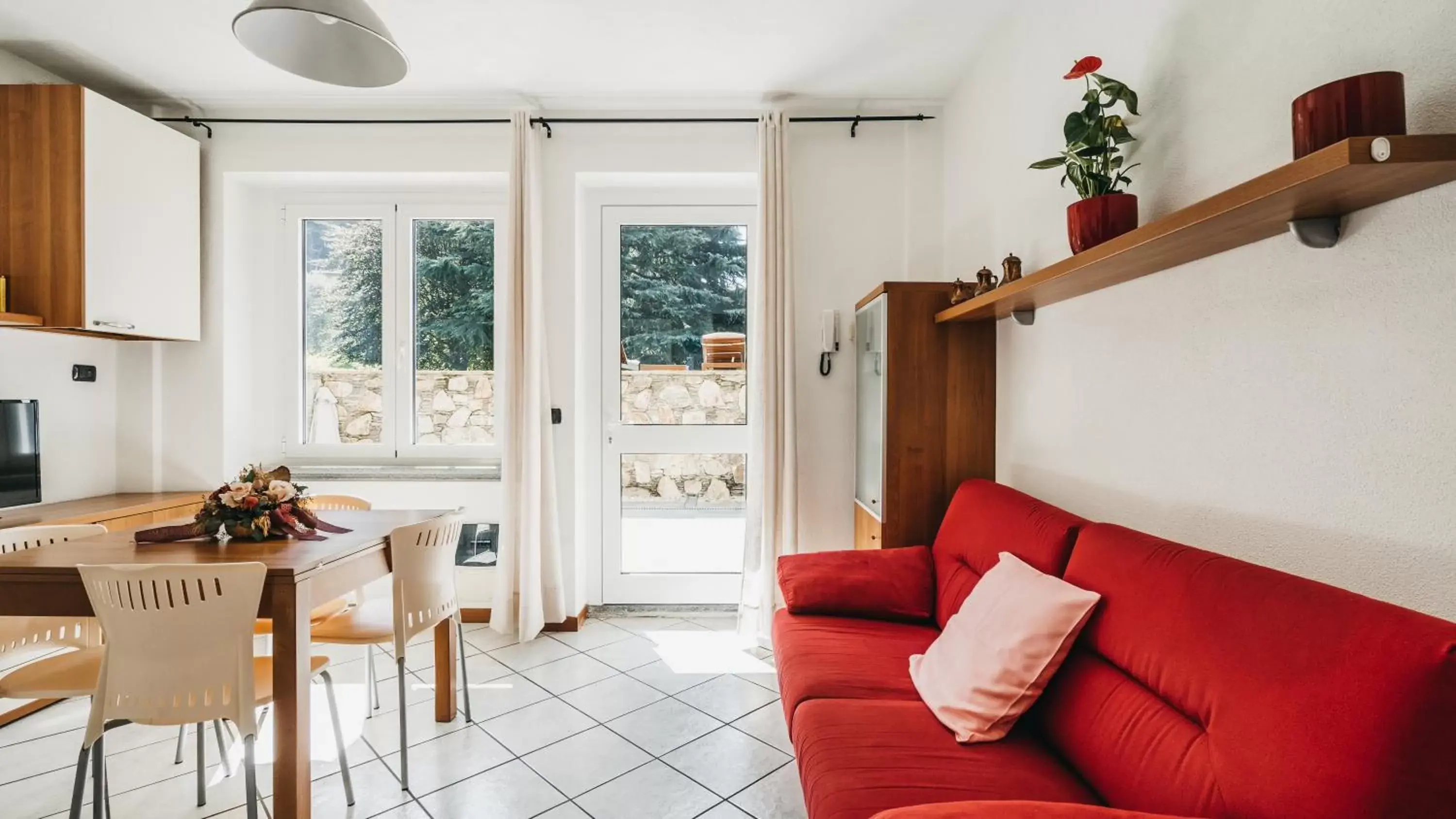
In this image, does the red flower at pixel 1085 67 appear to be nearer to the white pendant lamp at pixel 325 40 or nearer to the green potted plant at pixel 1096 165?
the green potted plant at pixel 1096 165

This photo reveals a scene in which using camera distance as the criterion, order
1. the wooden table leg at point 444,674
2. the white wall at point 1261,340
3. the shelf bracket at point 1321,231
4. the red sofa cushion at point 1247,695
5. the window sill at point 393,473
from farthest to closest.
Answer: the window sill at point 393,473, the wooden table leg at point 444,674, the shelf bracket at point 1321,231, the white wall at point 1261,340, the red sofa cushion at point 1247,695

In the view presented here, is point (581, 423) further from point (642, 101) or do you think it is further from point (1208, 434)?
point (1208, 434)

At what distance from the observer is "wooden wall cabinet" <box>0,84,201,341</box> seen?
2691mm

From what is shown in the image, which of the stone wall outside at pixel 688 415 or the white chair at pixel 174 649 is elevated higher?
the stone wall outside at pixel 688 415

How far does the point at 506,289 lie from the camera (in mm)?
3184

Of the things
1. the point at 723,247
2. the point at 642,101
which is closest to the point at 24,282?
the point at 642,101

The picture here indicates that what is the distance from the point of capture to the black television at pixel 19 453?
2.63m

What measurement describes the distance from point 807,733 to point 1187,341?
1.32m

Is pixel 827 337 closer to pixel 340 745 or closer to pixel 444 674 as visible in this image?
pixel 444 674

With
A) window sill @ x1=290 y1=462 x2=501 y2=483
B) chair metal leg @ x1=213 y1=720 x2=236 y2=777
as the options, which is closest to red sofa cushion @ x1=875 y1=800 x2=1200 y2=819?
chair metal leg @ x1=213 y1=720 x2=236 y2=777

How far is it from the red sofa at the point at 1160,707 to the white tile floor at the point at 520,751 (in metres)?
0.49

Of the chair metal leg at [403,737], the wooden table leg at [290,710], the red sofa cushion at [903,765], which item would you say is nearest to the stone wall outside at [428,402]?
the chair metal leg at [403,737]

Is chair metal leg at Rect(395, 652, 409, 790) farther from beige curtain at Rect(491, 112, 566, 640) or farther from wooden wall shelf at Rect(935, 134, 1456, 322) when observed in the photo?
wooden wall shelf at Rect(935, 134, 1456, 322)

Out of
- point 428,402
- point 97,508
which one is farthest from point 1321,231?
point 97,508
